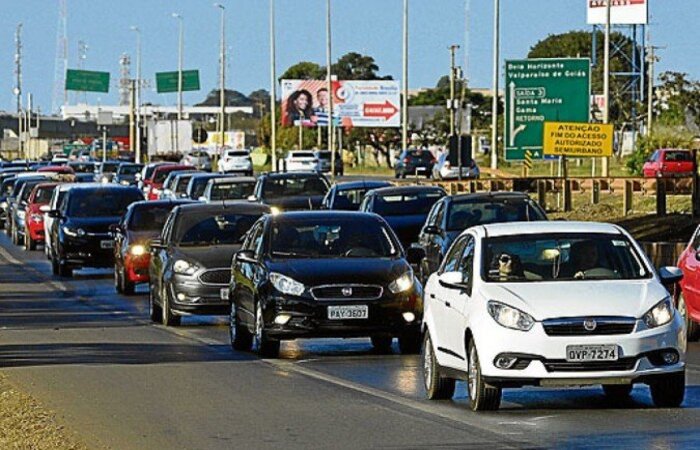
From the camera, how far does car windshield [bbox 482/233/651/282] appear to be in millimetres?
14273

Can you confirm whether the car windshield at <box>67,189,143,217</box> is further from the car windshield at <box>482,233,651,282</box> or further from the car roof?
the car windshield at <box>482,233,651,282</box>

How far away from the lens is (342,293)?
18922 mm

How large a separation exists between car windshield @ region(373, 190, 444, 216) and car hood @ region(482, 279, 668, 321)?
63.7ft

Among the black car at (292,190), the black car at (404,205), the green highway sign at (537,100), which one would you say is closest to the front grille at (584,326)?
the black car at (404,205)

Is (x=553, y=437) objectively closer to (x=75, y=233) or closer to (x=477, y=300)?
(x=477, y=300)

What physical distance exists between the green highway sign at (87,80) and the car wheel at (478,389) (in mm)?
114346

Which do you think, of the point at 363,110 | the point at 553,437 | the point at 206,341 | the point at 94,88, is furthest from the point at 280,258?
the point at 94,88

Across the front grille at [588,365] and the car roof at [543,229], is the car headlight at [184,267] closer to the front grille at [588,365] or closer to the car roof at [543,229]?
the car roof at [543,229]

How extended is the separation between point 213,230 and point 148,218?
7.11m

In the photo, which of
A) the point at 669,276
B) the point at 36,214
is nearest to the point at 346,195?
the point at 36,214

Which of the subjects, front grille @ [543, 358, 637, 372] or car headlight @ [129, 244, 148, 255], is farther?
car headlight @ [129, 244, 148, 255]

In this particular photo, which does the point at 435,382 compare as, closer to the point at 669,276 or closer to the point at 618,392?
the point at 618,392

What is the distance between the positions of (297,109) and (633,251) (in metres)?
111

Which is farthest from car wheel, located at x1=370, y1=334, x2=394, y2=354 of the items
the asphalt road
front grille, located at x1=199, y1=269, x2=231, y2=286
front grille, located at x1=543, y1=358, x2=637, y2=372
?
front grille, located at x1=543, y1=358, x2=637, y2=372
